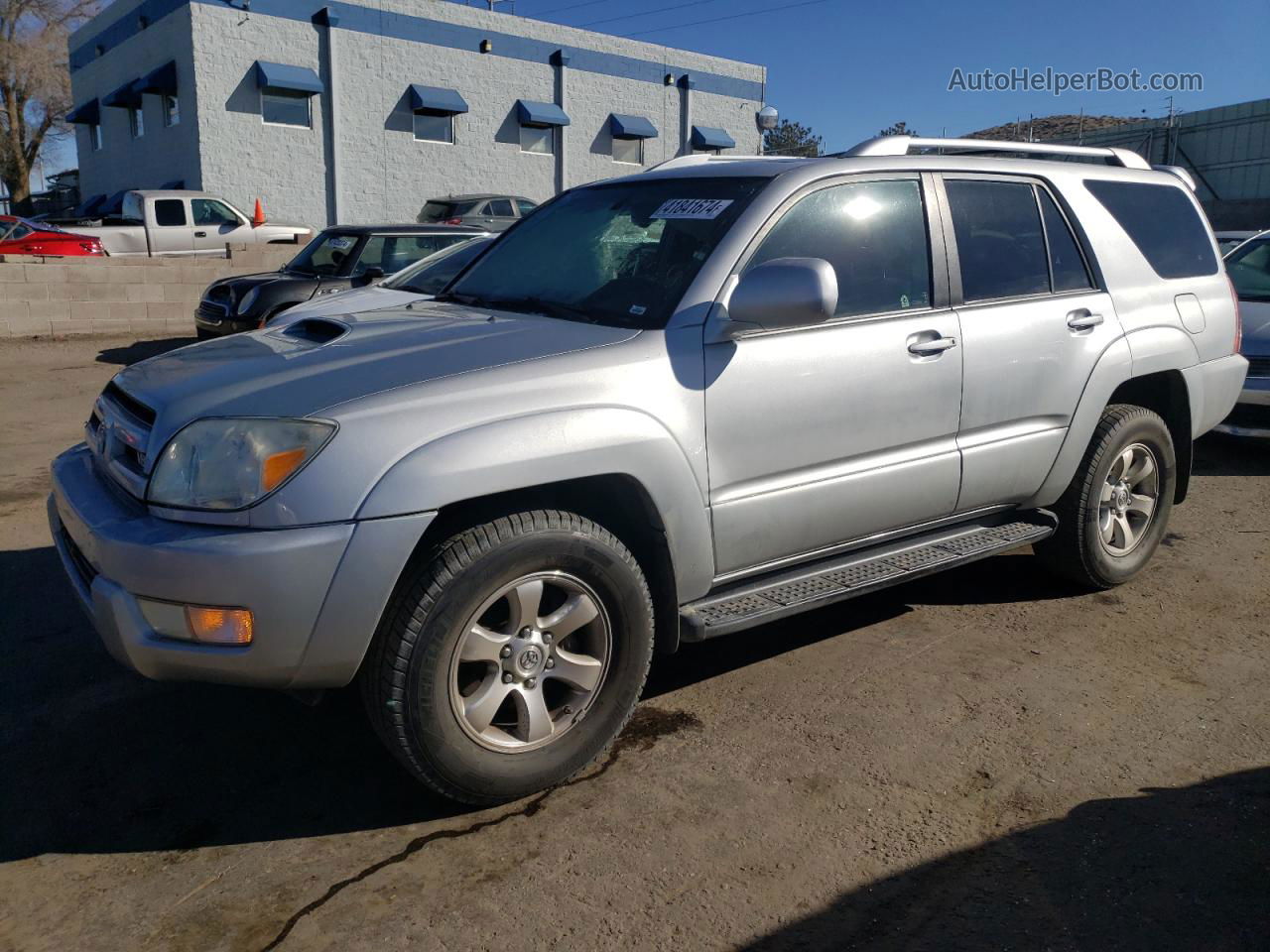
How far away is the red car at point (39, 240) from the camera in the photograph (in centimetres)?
1652

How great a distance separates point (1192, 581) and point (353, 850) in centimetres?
409

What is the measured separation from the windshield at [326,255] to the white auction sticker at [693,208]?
Result: 8.06 m

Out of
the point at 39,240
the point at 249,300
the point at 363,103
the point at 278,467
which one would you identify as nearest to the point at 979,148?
the point at 278,467

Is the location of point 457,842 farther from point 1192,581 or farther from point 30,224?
point 30,224

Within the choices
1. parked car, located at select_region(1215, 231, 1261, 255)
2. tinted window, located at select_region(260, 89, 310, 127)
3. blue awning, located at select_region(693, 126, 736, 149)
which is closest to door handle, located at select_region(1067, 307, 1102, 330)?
parked car, located at select_region(1215, 231, 1261, 255)

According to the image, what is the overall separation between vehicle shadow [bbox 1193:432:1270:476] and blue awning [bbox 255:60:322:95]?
19.1 meters

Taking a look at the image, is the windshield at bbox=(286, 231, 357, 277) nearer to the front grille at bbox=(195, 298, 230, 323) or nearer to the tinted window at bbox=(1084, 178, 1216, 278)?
the front grille at bbox=(195, 298, 230, 323)

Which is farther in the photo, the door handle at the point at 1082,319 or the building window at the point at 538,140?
the building window at the point at 538,140

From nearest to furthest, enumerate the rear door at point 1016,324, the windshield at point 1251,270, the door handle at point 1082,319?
the rear door at point 1016,324
the door handle at point 1082,319
the windshield at point 1251,270

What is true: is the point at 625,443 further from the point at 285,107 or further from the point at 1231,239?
the point at 285,107

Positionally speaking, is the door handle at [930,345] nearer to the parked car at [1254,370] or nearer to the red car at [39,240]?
the parked car at [1254,370]

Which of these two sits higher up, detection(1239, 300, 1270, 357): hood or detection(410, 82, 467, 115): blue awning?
detection(410, 82, 467, 115): blue awning

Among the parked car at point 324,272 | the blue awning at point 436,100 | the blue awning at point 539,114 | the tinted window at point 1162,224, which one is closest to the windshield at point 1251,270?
the tinted window at point 1162,224

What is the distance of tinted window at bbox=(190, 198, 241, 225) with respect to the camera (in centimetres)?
1906
